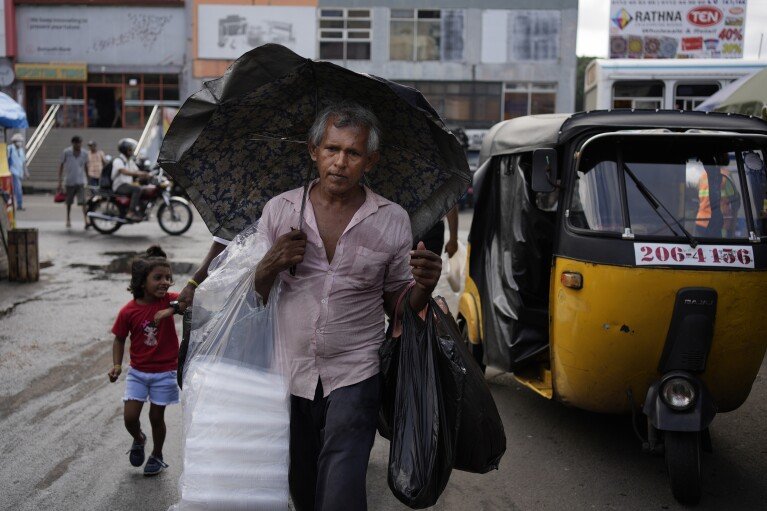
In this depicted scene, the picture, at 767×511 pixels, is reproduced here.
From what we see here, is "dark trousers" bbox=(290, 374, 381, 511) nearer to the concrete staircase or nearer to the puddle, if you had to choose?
the puddle

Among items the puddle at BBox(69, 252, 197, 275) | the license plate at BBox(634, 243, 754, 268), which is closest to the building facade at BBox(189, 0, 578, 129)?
the puddle at BBox(69, 252, 197, 275)

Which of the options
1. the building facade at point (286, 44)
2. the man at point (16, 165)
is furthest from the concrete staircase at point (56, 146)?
the man at point (16, 165)

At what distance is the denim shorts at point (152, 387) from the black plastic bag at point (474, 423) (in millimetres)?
2133

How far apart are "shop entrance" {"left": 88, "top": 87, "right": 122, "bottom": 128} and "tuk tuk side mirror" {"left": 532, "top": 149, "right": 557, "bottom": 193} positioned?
125ft

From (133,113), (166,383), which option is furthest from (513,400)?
(133,113)

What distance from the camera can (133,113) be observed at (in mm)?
40156

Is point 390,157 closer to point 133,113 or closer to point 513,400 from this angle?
point 513,400

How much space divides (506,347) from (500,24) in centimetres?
3468

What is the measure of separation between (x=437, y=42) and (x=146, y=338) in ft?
117

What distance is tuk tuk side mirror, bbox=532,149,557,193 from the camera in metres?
4.90

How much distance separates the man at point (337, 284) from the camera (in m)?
2.99

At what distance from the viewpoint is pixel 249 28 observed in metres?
39.6

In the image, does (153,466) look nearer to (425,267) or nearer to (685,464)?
(425,267)

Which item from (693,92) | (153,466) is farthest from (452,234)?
(693,92)
